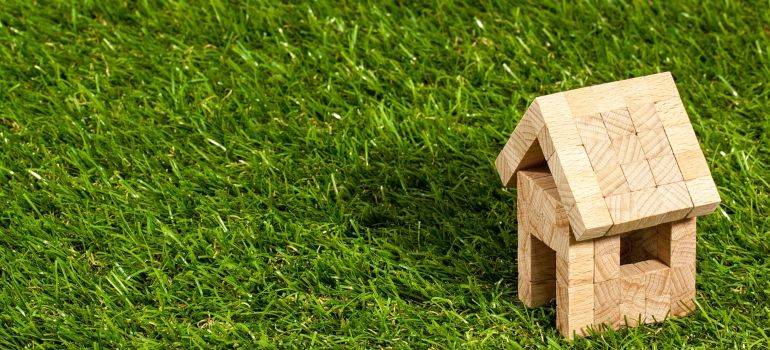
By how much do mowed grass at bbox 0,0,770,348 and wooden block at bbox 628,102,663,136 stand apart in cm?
62

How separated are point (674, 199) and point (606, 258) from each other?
251 millimetres

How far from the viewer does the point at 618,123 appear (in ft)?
11.6

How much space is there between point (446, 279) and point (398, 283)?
0.15m

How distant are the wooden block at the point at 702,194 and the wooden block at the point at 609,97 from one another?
0.29 meters

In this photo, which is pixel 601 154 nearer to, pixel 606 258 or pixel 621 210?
pixel 621 210

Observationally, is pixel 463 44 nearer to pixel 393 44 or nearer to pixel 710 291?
pixel 393 44

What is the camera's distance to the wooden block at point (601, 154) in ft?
11.4

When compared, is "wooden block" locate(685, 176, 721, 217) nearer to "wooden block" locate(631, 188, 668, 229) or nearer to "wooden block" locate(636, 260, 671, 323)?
"wooden block" locate(631, 188, 668, 229)

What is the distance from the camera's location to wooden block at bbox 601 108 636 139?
138 inches

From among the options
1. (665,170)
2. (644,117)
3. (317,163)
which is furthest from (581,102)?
(317,163)

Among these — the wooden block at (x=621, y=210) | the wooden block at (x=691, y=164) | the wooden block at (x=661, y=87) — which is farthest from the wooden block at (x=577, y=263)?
the wooden block at (x=661, y=87)

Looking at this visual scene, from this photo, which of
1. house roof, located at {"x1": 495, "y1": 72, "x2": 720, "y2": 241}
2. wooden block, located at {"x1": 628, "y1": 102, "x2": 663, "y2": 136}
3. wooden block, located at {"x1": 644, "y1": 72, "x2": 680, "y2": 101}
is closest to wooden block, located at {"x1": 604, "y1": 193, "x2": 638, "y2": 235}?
house roof, located at {"x1": 495, "y1": 72, "x2": 720, "y2": 241}

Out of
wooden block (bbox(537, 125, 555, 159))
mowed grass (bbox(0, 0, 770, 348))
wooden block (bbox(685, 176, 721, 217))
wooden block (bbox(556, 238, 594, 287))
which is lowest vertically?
mowed grass (bbox(0, 0, 770, 348))

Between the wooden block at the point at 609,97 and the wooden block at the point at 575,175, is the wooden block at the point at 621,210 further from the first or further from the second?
the wooden block at the point at 609,97
